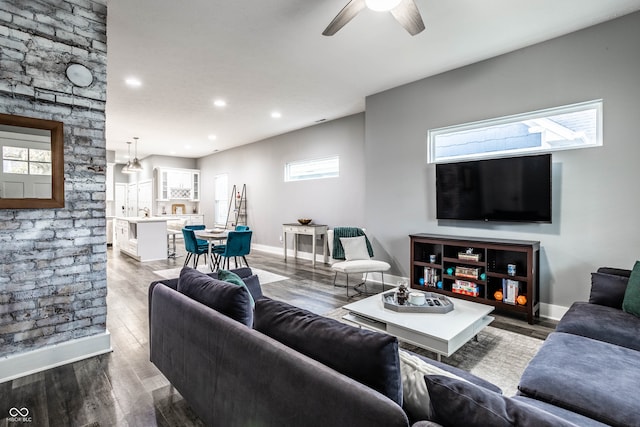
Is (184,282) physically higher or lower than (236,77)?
lower

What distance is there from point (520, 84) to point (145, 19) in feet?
12.8

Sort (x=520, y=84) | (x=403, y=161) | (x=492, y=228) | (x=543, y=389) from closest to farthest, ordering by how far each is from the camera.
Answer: (x=543, y=389)
(x=520, y=84)
(x=492, y=228)
(x=403, y=161)

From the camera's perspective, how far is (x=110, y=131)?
23.3 ft

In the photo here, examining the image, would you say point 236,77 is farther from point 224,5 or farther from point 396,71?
point 396,71

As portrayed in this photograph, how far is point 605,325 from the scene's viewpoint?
2.01m

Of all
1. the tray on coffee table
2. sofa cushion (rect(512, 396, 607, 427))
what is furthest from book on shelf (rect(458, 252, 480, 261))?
sofa cushion (rect(512, 396, 607, 427))

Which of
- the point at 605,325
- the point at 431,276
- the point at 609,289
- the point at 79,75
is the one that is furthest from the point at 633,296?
the point at 79,75

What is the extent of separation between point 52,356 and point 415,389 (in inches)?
108

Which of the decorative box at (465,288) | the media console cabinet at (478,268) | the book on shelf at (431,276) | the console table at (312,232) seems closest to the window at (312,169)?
the console table at (312,232)

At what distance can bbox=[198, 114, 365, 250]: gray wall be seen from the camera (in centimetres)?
605

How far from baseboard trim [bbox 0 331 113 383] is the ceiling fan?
3.17m

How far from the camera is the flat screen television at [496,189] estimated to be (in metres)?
3.34

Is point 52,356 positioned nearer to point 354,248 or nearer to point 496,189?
point 354,248

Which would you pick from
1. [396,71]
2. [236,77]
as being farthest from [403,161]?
[236,77]
